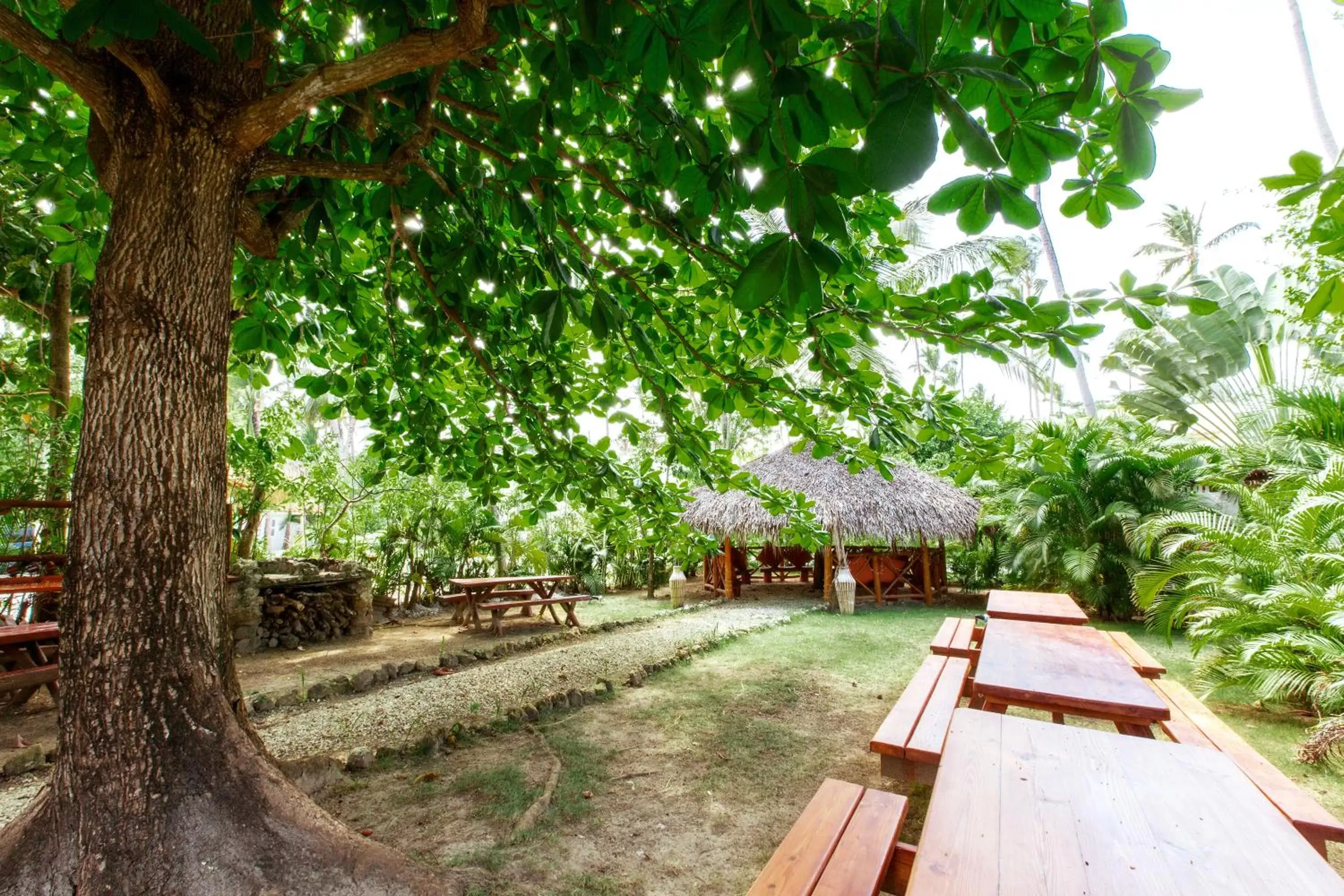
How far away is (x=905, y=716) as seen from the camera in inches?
118

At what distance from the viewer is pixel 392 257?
289 cm

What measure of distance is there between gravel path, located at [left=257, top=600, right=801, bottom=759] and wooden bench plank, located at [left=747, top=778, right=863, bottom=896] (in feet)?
9.84

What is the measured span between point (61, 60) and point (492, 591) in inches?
336

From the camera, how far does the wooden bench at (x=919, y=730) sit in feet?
8.50

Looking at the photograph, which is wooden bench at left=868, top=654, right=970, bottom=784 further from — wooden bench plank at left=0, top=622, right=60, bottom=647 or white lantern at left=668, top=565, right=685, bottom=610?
white lantern at left=668, top=565, right=685, bottom=610

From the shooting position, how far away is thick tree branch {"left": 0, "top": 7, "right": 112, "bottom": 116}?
1.50 meters

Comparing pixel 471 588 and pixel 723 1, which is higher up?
pixel 723 1

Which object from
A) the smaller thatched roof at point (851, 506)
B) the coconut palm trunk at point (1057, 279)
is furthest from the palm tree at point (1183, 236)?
the smaller thatched roof at point (851, 506)

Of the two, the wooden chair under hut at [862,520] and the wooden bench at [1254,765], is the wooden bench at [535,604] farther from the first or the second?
the wooden bench at [1254,765]

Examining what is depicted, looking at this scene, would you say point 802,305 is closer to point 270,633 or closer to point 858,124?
point 858,124

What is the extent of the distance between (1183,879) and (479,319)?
3.31 meters

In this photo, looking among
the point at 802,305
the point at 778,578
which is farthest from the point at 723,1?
the point at 778,578

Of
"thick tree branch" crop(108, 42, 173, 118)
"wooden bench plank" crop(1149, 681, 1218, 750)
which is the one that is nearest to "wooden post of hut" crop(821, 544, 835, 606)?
"wooden bench plank" crop(1149, 681, 1218, 750)

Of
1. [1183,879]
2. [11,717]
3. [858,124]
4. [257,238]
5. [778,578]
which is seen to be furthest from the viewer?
[778,578]
